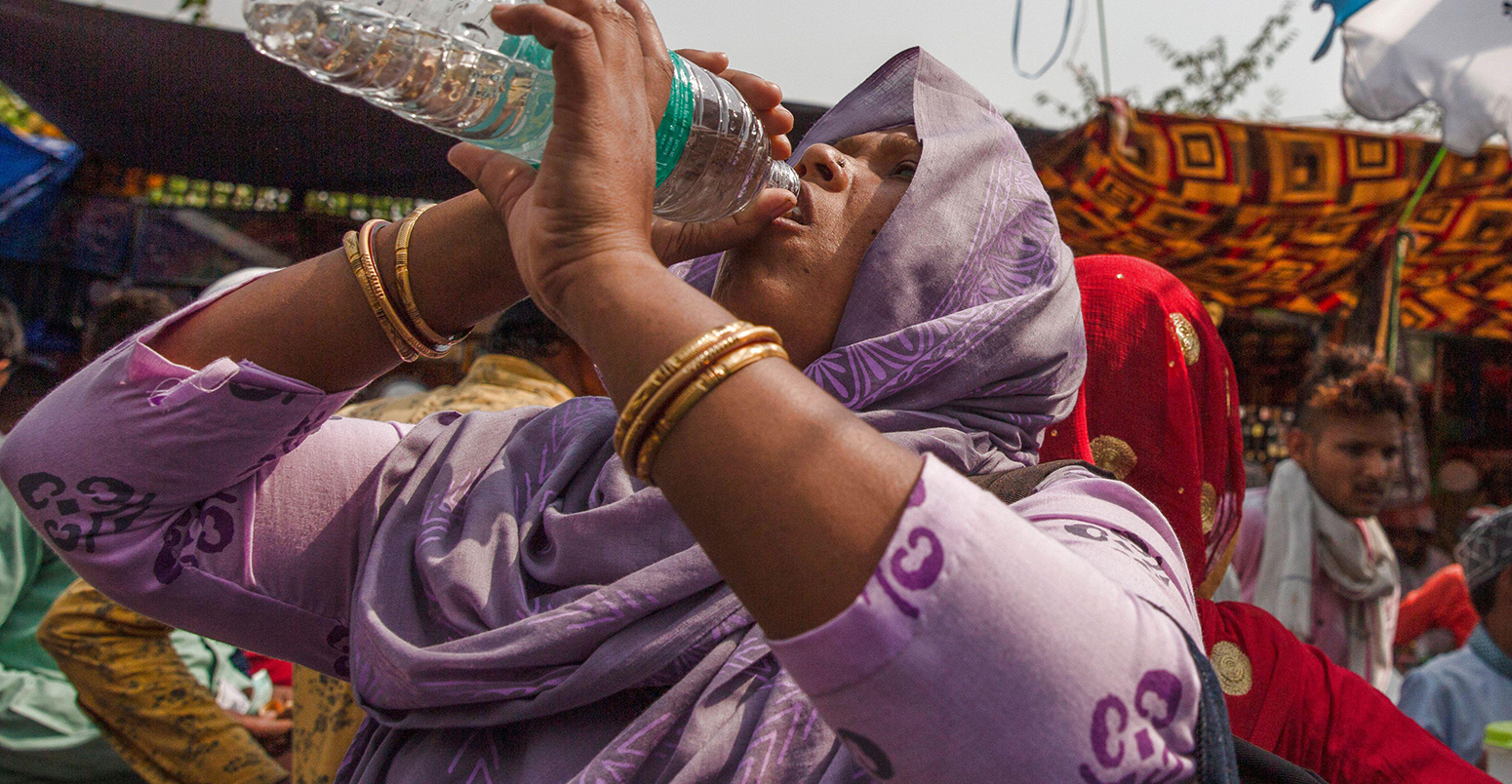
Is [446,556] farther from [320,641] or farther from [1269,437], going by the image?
[1269,437]

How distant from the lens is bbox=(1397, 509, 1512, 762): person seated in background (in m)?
3.39

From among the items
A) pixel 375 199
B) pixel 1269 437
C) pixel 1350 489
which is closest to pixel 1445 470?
pixel 1269 437

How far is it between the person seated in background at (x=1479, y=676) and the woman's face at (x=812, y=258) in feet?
10.5

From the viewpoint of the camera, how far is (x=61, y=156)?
17.0ft

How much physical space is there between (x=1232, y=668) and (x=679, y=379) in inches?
53.9

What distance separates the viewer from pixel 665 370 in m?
0.73

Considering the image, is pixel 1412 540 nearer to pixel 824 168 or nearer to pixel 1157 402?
pixel 1157 402

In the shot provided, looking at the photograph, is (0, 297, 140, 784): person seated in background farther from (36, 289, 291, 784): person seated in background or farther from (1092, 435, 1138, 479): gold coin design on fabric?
(1092, 435, 1138, 479): gold coin design on fabric

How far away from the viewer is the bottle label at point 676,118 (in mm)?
1195

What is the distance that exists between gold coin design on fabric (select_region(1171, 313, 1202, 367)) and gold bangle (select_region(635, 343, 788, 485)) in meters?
1.29

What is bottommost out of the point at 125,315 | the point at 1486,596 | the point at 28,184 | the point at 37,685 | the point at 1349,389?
the point at 37,685

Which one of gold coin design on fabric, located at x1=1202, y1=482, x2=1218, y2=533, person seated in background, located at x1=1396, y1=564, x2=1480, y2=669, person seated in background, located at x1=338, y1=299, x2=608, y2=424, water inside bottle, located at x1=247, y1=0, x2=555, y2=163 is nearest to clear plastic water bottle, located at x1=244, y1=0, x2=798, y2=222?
water inside bottle, located at x1=247, y1=0, x2=555, y2=163

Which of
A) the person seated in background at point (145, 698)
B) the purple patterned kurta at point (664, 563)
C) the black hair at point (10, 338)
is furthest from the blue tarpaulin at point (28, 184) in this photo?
the purple patterned kurta at point (664, 563)

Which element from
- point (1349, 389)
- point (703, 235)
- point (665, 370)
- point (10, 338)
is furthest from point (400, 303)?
point (1349, 389)
